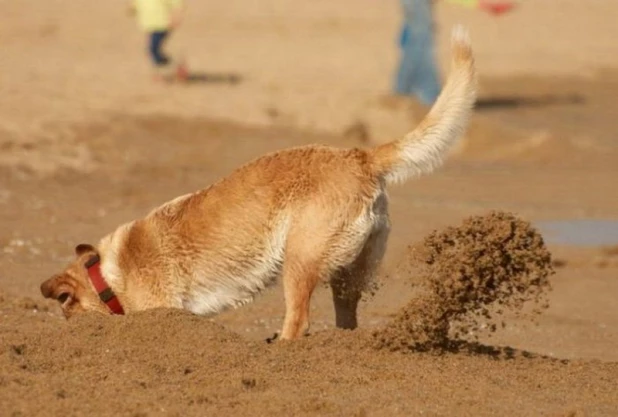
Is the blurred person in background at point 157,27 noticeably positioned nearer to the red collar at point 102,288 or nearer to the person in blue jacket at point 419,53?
the person in blue jacket at point 419,53

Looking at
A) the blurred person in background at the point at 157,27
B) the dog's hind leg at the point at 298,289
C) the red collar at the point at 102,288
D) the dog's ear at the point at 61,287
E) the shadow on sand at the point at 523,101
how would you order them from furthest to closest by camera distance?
1. the shadow on sand at the point at 523,101
2. the blurred person in background at the point at 157,27
3. the dog's ear at the point at 61,287
4. the red collar at the point at 102,288
5. the dog's hind leg at the point at 298,289

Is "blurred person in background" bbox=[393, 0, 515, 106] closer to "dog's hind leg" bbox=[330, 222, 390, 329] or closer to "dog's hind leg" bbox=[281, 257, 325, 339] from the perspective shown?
"dog's hind leg" bbox=[330, 222, 390, 329]

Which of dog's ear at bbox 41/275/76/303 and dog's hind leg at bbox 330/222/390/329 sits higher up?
dog's hind leg at bbox 330/222/390/329

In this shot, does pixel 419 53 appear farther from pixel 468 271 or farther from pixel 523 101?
pixel 468 271

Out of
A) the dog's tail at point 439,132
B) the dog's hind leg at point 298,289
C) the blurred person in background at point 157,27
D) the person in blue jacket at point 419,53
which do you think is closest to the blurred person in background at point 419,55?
the person in blue jacket at point 419,53

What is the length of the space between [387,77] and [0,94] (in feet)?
24.3

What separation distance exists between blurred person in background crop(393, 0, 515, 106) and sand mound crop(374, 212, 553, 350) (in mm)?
11449

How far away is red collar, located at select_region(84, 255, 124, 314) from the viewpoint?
815 cm

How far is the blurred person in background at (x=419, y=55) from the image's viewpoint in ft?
63.5

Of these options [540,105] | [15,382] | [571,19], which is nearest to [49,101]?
[540,105]

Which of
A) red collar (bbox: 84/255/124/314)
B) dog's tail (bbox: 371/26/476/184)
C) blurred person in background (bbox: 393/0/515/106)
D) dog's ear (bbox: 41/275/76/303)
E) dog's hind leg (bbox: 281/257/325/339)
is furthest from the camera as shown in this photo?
blurred person in background (bbox: 393/0/515/106)

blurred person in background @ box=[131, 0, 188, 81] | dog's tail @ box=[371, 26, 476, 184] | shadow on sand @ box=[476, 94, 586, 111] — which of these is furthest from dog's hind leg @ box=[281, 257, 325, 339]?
shadow on sand @ box=[476, 94, 586, 111]

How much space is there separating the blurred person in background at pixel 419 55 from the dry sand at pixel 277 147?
694 mm

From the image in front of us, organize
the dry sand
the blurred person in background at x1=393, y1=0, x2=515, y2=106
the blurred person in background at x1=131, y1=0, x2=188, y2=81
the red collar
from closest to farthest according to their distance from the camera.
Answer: the dry sand, the red collar, the blurred person in background at x1=393, y1=0, x2=515, y2=106, the blurred person in background at x1=131, y1=0, x2=188, y2=81
